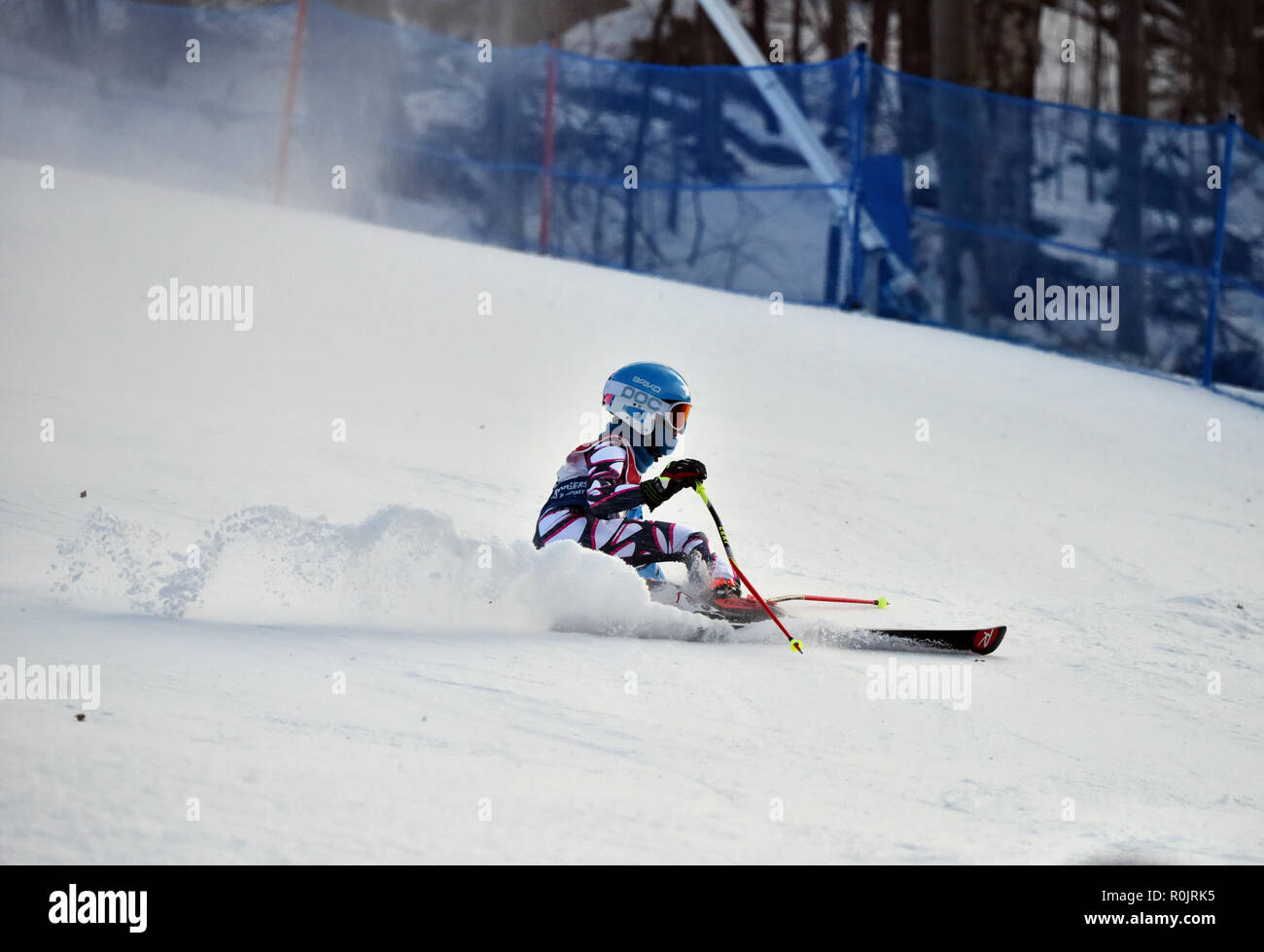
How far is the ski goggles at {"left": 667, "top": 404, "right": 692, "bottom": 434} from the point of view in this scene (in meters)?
6.00

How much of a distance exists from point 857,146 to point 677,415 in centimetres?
964

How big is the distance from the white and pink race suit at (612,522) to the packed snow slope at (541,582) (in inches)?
14.7

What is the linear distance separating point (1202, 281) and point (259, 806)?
1347cm

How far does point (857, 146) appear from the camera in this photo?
14.7 metres

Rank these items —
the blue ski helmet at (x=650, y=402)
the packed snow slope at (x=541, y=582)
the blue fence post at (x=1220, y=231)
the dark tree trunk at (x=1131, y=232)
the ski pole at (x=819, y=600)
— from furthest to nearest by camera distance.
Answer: the dark tree trunk at (x=1131, y=232) → the blue fence post at (x=1220, y=231) → the ski pole at (x=819, y=600) → the blue ski helmet at (x=650, y=402) → the packed snow slope at (x=541, y=582)

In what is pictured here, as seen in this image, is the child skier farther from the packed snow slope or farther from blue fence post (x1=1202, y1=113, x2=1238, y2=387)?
blue fence post (x1=1202, y1=113, x2=1238, y2=387)

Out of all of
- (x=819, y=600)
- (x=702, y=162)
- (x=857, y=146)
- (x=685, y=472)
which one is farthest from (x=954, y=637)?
(x=702, y=162)

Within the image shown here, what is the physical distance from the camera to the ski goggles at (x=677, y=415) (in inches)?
236

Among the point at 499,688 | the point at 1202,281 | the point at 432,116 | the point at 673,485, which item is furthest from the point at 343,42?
the point at 499,688

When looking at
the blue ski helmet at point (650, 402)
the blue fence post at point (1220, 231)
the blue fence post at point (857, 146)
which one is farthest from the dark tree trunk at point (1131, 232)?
the blue ski helmet at point (650, 402)

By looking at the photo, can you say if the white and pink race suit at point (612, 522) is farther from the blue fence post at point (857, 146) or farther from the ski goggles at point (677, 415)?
the blue fence post at point (857, 146)

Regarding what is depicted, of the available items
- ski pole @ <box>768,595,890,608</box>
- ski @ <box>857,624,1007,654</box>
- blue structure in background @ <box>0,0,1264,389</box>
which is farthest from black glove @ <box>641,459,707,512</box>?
blue structure in background @ <box>0,0,1264,389</box>

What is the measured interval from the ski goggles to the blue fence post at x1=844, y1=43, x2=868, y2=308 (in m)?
Result: 9.15

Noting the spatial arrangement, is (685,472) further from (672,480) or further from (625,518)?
(625,518)
